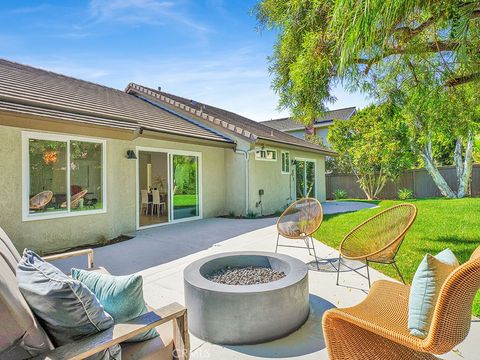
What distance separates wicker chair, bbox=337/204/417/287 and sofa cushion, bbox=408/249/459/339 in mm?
2003

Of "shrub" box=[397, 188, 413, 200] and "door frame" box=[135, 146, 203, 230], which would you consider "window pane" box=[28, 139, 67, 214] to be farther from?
"shrub" box=[397, 188, 413, 200]

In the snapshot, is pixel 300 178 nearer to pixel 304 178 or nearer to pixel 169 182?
pixel 304 178

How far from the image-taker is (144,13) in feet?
28.2

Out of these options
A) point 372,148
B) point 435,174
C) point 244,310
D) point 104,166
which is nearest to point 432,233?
point 244,310

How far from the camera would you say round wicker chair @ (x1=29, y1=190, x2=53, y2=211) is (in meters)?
6.53

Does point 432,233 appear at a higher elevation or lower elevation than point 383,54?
lower

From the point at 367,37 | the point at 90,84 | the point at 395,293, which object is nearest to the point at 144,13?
the point at 90,84

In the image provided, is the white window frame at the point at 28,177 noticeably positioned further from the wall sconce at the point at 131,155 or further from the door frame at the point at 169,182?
the door frame at the point at 169,182

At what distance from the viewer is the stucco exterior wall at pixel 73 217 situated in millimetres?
6105

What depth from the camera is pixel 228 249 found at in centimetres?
681

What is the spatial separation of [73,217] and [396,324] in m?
7.20

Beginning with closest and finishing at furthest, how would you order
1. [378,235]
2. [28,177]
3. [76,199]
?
[378,235] < [28,177] < [76,199]

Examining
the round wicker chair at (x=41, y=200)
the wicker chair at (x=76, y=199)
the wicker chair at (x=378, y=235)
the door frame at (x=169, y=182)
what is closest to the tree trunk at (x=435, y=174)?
the door frame at (x=169, y=182)

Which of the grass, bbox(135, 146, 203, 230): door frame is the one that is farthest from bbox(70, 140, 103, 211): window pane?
the grass
